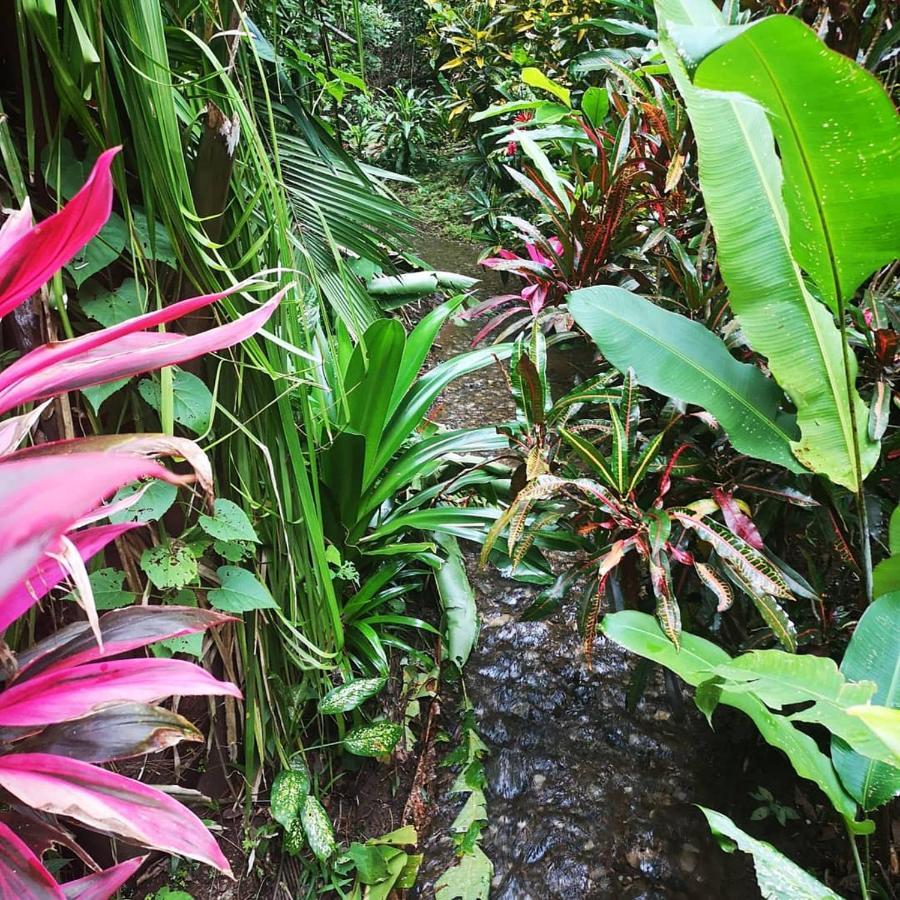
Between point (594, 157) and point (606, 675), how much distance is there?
1611 mm

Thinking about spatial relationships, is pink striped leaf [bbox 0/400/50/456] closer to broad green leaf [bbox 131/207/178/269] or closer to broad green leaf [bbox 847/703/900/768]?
broad green leaf [bbox 131/207/178/269]

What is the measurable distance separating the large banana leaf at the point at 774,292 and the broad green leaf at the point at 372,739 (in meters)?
0.79

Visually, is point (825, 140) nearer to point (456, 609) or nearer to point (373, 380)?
point (373, 380)

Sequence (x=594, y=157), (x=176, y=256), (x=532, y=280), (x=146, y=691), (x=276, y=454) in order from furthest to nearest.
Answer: (x=594, y=157) < (x=532, y=280) < (x=276, y=454) < (x=176, y=256) < (x=146, y=691)

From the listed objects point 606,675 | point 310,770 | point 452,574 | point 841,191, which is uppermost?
point 841,191

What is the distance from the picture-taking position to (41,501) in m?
0.19

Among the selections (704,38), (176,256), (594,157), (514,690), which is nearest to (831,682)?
(704,38)

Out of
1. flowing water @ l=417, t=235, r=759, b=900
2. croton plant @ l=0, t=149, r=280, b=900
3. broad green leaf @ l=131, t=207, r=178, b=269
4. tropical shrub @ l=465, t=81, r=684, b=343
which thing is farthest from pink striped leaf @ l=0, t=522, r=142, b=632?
tropical shrub @ l=465, t=81, r=684, b=343

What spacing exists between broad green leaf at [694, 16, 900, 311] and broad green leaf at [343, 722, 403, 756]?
3.14ft

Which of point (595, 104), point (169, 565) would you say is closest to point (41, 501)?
point (169, 565)

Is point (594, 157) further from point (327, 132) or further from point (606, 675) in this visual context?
point (606, 675)

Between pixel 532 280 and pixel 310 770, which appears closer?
pixel 310 770

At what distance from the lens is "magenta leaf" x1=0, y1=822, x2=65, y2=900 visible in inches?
18.6

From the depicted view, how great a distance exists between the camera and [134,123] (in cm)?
70
